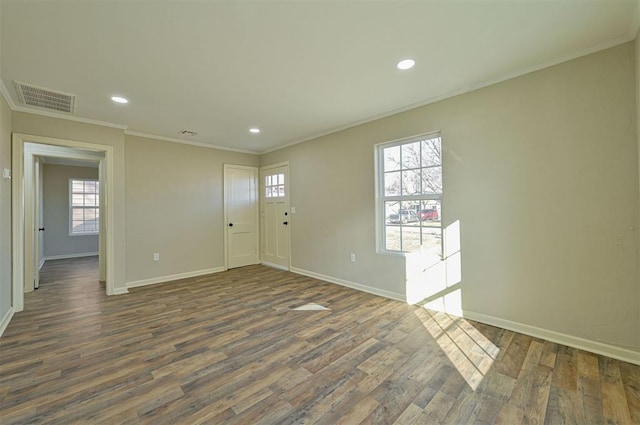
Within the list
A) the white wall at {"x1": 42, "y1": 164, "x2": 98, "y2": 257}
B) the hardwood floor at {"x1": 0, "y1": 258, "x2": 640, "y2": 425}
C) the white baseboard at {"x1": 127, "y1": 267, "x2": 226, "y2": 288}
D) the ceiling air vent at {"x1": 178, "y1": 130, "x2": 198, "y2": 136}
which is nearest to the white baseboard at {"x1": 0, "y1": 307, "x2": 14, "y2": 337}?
the hardwood floor at {"x1": 0, "y1": 258, "x2": 640, "y2": 425}

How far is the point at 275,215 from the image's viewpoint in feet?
18.6

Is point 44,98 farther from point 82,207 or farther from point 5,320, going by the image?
point 82,207

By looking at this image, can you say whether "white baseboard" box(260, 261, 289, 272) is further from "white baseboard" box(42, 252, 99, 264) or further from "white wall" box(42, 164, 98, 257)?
"white wall" box(42, 164, 98, 257)

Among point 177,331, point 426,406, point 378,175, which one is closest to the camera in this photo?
point 426,406

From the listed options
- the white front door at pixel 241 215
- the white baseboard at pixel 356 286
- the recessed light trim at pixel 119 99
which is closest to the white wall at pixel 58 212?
the white front door at pixel 241 215

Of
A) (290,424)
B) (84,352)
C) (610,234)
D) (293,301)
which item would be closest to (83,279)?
(84,352)

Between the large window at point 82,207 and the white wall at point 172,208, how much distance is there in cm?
460

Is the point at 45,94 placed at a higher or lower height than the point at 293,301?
higher

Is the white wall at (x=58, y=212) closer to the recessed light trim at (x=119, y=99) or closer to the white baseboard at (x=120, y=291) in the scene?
the white baseboard at (x=120, y=291)

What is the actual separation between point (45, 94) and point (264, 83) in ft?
7.79

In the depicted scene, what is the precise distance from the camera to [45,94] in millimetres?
2879

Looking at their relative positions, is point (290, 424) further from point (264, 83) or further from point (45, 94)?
point (45, 94)

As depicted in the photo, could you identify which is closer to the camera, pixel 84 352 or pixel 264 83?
pixel 84 352

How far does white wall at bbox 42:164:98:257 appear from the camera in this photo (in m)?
6.87
